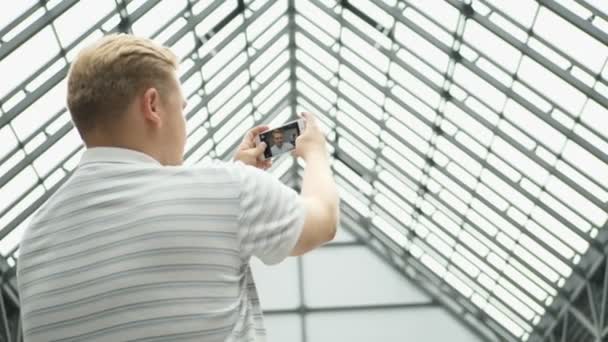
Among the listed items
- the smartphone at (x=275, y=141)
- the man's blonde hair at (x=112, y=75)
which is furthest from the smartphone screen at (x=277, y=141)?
the man's blonde hair at (x=112, y=75)

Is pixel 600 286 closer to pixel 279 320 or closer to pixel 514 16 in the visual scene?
pixel 514 16

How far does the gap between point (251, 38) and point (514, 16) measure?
7958mm

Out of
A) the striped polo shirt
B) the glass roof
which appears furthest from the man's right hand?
the glass roof

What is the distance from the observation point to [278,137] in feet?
11.1

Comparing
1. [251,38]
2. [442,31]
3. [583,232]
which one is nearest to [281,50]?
[251,38]

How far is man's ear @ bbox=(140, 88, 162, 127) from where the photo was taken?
7.63ft

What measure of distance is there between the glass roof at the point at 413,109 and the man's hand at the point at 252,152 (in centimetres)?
1464

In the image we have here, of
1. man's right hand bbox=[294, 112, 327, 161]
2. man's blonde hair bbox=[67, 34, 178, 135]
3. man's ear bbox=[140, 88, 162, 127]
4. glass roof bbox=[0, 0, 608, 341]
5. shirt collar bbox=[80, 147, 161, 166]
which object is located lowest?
glass roof bbox=[0, 0, 608, 341]

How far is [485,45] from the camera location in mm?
21391

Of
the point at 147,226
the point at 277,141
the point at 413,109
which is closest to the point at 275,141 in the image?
the point at 277,141

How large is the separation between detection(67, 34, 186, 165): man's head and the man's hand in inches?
29.2

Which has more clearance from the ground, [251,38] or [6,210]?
[251,38]

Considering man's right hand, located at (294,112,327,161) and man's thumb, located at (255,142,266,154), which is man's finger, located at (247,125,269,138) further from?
man's right hand, located at (294,112,327,161)

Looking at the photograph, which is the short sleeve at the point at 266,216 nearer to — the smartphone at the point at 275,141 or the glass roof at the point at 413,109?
the smartphone at the point at 275,141
